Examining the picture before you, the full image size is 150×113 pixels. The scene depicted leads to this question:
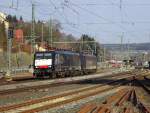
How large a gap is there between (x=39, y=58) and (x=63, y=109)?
115 ft

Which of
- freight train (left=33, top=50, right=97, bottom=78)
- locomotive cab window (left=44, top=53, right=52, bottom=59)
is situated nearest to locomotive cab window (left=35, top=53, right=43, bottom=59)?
freight train (left=33, top=50, right=97, bottom=78)

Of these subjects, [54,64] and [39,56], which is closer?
[54,64]

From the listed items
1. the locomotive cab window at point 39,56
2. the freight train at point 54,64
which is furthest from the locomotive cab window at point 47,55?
the locomotive cab window at point 39,56

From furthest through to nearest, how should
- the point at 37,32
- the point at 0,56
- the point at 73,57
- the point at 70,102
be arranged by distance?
the point at 37,32, the point at 0,56, the point at 73,57, the point at 70,102

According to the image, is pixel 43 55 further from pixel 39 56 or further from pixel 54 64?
pixel 54 64

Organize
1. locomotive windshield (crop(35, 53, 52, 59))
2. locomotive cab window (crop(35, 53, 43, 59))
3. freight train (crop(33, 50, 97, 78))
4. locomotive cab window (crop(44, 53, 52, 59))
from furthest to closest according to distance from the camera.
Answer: locomotive cab window (crop(35, 53, 43, 59)) → locomotive windshield (crop(35, 53, 52, 59)) → locomotive cab window (crop(44, 53, 52, 59)) → freight train (crop(33, 50, 97, 78))

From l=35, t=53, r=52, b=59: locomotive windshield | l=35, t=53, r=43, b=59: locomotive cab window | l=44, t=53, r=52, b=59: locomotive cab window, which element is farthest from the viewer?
l=35, t=53, r=43, b=59: locomotive cab window

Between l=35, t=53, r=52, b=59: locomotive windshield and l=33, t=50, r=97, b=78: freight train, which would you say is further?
l=35, t=53, r=52, b=59: locomotive windshield

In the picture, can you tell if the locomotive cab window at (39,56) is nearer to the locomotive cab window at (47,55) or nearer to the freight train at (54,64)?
the freight train at (54,64)

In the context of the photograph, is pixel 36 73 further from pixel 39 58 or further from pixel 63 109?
pixel 63 109

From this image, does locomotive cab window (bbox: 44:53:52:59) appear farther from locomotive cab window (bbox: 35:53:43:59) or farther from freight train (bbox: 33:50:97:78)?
locomotive cab window (bbox: 35:53:43:59)

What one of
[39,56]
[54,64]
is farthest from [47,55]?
[54,64]

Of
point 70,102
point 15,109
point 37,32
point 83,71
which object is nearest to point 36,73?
point 83,71

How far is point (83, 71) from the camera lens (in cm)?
7038
